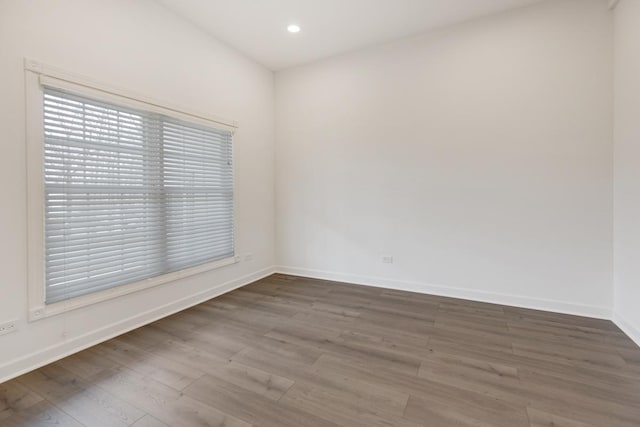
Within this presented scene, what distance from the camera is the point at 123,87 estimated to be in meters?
2.63

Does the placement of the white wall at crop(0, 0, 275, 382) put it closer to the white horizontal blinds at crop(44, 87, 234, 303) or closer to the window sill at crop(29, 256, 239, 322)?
the window sill at crop(29, 256, 239, 322)

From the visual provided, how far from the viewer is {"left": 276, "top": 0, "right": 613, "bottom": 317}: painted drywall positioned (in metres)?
2.91

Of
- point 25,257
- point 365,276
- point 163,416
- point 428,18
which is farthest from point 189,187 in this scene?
point 428,18

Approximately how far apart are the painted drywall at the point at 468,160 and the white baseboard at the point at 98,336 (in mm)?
1592

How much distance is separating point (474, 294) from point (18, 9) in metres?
4.82

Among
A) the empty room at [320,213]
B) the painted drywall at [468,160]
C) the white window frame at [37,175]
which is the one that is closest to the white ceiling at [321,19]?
the empty room at [320,213]

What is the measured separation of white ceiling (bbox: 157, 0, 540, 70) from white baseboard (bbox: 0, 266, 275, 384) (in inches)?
124

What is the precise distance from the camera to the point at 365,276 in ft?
13.3

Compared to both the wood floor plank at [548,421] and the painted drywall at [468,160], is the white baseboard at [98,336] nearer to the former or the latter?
the painted drywall at [468,160]

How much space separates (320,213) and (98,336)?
2.88 m

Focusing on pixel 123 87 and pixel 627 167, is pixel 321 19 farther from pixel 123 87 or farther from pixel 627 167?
pixel 627 167

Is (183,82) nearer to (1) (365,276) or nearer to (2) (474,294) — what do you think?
(1) (365,276)

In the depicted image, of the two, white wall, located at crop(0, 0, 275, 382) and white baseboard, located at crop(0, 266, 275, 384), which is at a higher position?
white wall, located at crop(0, 0, 275, 382)

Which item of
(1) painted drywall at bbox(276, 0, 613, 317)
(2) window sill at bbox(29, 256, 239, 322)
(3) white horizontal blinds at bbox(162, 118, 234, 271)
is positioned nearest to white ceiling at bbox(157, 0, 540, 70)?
(1) painted drywall at bbox(276, 0, 613, 317)
